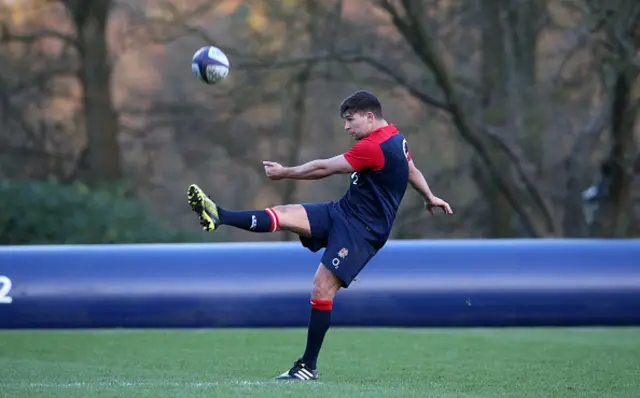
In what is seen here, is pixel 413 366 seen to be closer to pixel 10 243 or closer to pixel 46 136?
pixel 10 243

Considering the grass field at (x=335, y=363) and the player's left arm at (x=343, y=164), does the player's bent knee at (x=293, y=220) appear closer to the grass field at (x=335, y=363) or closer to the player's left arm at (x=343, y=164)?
the player's left arm at (x=343, y=164)

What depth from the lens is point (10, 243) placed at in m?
14.9

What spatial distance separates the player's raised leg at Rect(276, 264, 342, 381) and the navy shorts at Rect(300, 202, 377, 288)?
9cm

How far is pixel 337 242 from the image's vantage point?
7301mm

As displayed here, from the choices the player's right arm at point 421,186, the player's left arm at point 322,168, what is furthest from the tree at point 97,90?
the player's left arm at point 322,168

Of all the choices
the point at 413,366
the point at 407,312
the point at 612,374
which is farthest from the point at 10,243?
the point at 612,374

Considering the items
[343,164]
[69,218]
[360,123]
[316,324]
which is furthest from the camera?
[69,218]

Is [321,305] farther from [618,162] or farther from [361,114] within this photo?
[618,162]

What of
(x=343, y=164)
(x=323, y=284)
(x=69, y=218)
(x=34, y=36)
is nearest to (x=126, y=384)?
(x=323, y=284)

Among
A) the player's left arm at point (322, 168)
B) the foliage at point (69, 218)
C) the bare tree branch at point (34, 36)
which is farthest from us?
the bare tree branch at point (34, 36)

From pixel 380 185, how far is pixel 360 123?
1.44 ft

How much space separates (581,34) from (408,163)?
9.75 metres

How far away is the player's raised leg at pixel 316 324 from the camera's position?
7.16 meters

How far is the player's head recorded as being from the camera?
729cm
